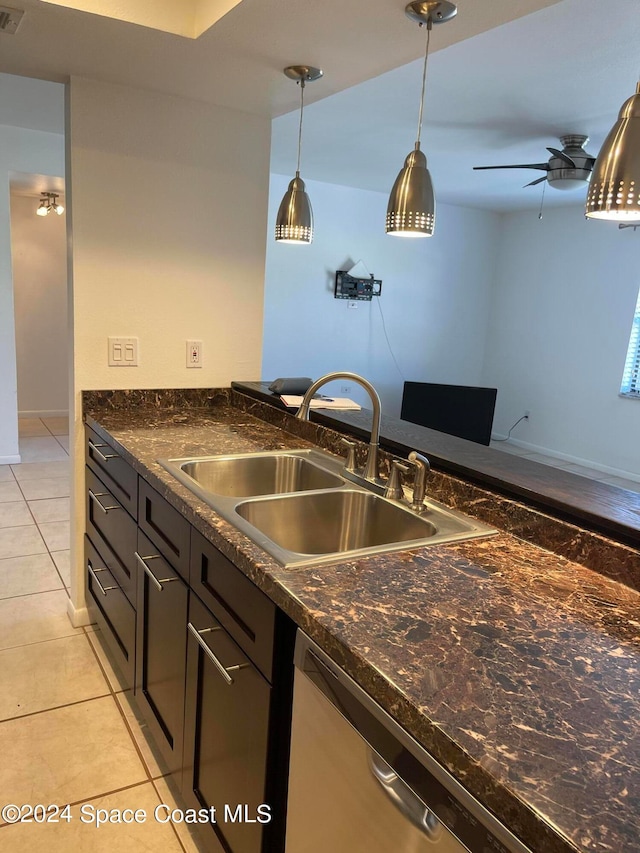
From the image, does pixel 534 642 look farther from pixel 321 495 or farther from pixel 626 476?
pixel 626 476

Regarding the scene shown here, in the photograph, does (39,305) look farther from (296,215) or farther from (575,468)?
(575,468)

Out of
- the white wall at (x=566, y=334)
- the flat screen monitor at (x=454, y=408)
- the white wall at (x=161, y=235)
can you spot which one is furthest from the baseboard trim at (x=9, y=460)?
the white wall at (x=566, y=334)

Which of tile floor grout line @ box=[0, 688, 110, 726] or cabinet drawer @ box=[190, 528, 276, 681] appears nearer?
cabinet drawer @ box=[190, 528, 276, 681]

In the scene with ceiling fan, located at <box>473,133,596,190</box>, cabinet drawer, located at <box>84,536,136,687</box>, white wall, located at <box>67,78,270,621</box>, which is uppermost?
ceiling fan, located at <box>473,133,596,190</box>

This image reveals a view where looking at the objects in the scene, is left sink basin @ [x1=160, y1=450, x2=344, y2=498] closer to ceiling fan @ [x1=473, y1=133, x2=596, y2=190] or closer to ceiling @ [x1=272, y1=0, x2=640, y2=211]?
ceiling @ [x1=272, y1=0, x2=640, y2=211]

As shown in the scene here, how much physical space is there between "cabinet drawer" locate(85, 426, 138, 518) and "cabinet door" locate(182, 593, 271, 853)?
0.54 metres

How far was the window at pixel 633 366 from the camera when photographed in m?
6.19

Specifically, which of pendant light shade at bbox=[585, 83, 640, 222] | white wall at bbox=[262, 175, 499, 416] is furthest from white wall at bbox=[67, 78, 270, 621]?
white wall at bbox=[262, 175, 499, 416]

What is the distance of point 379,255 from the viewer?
6777mm

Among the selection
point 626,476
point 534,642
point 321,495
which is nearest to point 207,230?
point 321,495

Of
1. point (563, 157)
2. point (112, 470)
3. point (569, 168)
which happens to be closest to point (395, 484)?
point (112, 470)

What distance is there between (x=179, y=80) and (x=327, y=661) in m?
2.15

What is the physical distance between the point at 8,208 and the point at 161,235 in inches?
112

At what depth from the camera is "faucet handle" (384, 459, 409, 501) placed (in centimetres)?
161
